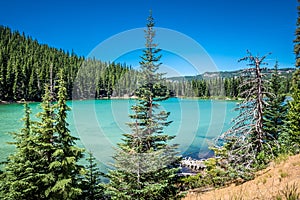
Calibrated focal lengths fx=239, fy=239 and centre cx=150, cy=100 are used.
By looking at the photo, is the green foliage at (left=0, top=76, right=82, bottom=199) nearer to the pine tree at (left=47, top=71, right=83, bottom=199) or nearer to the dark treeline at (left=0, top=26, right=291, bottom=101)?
the pine tree at (left=47, top=71, right=83, bottom=199)

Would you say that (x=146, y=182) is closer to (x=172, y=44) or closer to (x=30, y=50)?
(x=172, y=44)

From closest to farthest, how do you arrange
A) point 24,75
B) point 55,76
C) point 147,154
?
point 147,154
point 24,75
point 55,76

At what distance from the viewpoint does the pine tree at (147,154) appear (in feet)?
39.3

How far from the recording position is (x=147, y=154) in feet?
40.5

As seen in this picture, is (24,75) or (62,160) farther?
(24,75)

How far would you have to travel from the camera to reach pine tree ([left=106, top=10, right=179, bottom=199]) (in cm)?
1197

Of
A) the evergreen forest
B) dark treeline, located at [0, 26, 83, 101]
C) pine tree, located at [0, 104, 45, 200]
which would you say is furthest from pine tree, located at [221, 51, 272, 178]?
dark treeline, located at [0, 26, 83, 101]

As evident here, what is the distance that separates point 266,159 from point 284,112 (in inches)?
560

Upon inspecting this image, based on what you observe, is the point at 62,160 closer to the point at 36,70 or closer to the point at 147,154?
the point at 147,154

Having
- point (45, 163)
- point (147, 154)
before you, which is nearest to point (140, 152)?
point (147, 154)

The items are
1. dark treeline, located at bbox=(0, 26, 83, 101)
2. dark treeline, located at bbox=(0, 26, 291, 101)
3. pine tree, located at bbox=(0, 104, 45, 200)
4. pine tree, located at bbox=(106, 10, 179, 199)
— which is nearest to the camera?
pine tree, located at bbox=(0, 104, 45, 200)

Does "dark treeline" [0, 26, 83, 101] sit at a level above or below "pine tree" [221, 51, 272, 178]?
above

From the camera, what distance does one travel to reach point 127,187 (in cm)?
1179

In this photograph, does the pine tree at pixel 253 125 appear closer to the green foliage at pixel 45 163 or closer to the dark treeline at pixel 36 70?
the green foliage at pixel 45 163
